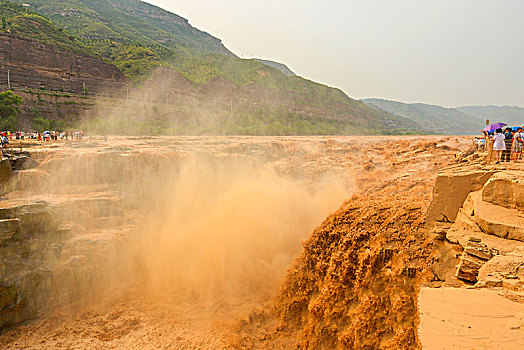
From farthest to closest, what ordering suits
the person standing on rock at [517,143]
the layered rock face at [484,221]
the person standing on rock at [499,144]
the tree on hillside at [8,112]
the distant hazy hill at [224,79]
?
the distant hazy hill at [224,79] → the tree on hillside at [8,112] → the person standing on rock at [517,143] → the person standing on rock at [499,144] → the layered rock face at [484,221]

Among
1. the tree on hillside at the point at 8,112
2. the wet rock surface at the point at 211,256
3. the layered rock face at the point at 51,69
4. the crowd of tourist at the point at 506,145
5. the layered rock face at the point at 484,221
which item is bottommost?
the wet rock surface at the point at 211,256

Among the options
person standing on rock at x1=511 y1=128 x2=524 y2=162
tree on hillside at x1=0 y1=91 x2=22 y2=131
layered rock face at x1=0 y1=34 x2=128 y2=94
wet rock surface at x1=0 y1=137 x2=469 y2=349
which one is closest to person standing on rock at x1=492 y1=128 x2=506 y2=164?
person standing on rock at x1=511 y1=128 x2=524 y2=162

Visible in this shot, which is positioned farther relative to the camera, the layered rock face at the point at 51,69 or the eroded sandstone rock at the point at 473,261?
the layered rock face at the point at 51,69

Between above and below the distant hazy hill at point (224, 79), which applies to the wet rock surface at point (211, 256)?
below

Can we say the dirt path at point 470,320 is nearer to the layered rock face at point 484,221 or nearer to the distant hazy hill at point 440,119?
the layered rock face at point 484,221

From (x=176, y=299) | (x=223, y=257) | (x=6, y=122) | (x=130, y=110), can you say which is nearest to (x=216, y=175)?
(x=223, y=257)

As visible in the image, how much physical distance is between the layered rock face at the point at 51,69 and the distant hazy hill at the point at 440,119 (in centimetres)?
9565

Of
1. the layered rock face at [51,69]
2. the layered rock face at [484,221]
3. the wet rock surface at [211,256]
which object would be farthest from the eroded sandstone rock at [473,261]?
the layered rock face at [51,69]

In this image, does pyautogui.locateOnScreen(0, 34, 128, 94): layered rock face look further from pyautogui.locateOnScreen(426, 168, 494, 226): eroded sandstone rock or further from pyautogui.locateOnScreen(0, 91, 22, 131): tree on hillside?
pyautogui.locateOnScreen(426, 168, 494, 226): eroded sandstone rock

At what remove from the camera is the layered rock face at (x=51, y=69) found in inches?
1436

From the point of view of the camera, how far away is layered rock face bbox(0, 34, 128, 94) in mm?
36469

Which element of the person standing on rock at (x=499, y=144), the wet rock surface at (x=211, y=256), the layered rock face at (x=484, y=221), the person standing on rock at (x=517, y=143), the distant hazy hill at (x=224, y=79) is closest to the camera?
the layered rock face at (x=484, y=221)

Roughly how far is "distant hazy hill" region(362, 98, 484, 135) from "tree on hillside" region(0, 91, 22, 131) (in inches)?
4146

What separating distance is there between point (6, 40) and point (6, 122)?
1811cm
